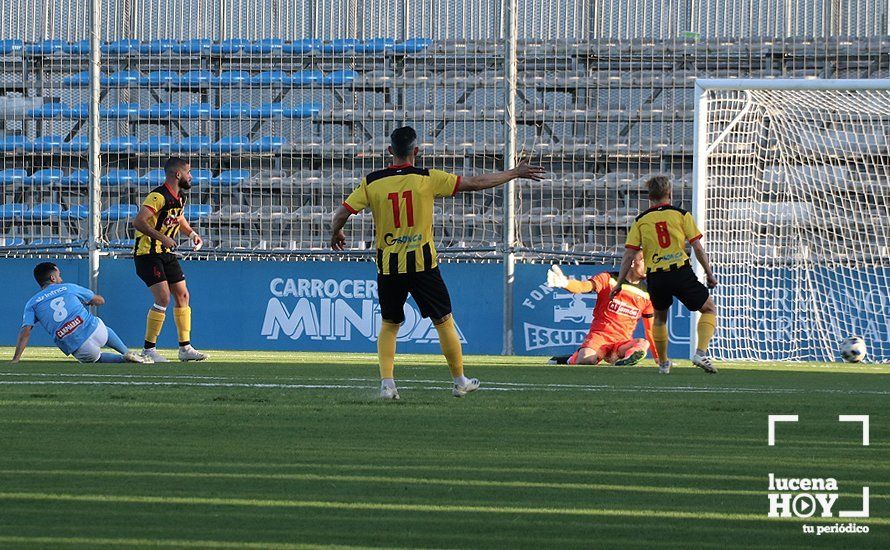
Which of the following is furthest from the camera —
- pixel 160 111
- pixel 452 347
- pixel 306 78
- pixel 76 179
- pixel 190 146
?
pixel 160 111

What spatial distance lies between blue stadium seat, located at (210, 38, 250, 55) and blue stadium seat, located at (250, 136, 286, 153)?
4.78 feet

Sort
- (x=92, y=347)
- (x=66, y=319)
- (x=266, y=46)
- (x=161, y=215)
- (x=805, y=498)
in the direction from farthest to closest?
(x=266, y=46) < (x=161, y=215) < (x=92, y=347) < (x=66, y=319) < (x=805, y=498)

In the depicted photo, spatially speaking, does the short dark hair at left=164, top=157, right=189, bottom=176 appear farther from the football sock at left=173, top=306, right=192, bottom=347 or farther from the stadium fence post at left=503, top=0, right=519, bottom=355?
the stadium fence post at left=503, top=0, right=519, bottom=355

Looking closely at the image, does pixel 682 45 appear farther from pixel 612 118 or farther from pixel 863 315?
pixel 863 315

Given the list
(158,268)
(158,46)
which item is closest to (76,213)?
(158,46)

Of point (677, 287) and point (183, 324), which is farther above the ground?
point (677, 287)

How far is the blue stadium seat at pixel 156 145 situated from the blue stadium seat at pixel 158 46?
1.31m

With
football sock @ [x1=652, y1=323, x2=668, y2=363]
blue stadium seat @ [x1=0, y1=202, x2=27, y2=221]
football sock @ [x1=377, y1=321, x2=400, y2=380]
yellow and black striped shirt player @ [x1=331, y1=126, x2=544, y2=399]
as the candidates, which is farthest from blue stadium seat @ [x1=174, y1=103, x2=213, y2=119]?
football sock @ [x1=377, y1=321, x2=400, y2=380]

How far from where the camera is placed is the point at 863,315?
14.8 m

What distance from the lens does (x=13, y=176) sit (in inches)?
729

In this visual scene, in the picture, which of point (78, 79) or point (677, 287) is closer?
point (677, 287)

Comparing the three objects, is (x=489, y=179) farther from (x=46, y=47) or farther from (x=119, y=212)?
(x=46, y=47)

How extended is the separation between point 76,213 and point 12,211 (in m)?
1.16

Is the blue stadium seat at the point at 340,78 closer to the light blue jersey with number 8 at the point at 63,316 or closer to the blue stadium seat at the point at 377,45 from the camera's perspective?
the blue stadium seat at the point at 377,45
